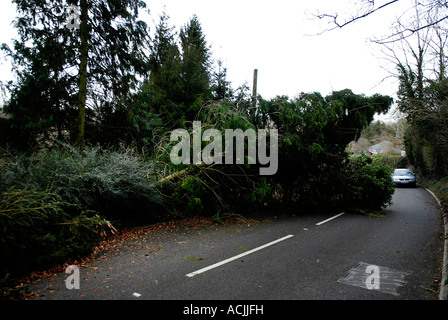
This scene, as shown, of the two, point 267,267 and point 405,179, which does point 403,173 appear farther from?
point 267,267

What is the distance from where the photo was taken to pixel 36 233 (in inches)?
175

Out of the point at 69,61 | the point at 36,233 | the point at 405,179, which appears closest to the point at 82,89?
the point at 69,61

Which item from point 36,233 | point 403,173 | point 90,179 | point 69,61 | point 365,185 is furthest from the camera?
point 403,173

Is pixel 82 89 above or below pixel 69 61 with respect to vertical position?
below

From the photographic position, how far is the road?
3.92 metres

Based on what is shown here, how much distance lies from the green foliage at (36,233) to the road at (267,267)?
454mm

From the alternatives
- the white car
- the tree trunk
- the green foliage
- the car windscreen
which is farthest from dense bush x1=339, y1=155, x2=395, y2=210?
the car windscreen

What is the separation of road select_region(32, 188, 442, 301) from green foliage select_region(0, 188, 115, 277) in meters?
0.45

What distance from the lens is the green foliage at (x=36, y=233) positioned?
4.07 m

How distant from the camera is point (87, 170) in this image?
258 inches

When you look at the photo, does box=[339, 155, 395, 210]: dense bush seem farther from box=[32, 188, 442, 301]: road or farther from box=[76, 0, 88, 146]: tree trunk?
box=[76, 0, 88, 146]: tree trunk

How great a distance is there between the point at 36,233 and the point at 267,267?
169 inches

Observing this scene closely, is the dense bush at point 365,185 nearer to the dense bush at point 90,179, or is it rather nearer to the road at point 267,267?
the road at point 267,267
